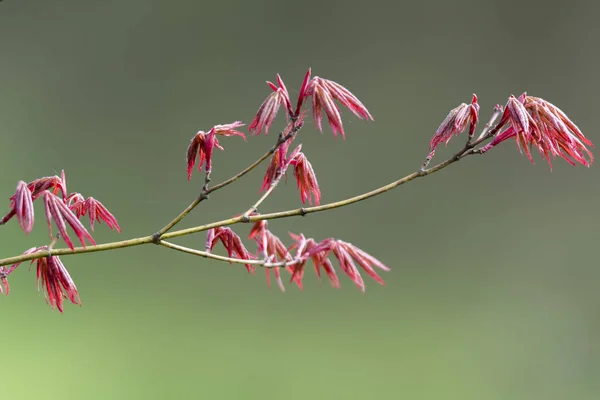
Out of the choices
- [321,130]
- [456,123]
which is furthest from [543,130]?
[321,130]

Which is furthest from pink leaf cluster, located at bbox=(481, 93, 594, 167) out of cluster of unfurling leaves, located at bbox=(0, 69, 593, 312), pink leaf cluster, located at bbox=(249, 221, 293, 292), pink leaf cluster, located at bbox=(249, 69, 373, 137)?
pink leaf cluster, located at bbox=(249, 221, 293, 292)

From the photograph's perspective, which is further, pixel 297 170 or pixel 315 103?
pixel 297 170

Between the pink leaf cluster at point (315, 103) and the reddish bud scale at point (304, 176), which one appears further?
the reddish bud scale at point (304, 176)

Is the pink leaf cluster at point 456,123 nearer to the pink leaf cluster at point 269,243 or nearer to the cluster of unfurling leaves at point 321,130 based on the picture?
the cluster of unfurling leaves at point 321,130

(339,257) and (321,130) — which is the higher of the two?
(321,130)

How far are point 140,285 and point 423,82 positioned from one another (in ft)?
3.61

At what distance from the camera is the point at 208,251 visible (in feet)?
2.34

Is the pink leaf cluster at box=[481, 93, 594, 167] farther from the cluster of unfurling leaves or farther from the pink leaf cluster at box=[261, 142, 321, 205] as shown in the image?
the pink leaf cluster at box=[261, 142, 321, 205]

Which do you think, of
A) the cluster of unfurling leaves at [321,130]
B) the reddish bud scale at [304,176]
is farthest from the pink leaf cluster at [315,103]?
the reddish bud scale at [304,176]

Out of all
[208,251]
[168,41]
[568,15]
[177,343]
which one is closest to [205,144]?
[208,251]

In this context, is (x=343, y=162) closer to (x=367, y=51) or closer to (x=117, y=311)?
(x=367, y=51)

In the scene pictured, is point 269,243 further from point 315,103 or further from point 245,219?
point 315,103

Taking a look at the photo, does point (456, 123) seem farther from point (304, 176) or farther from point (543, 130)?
point (304, 176)

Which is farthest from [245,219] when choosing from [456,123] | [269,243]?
[456,123]
